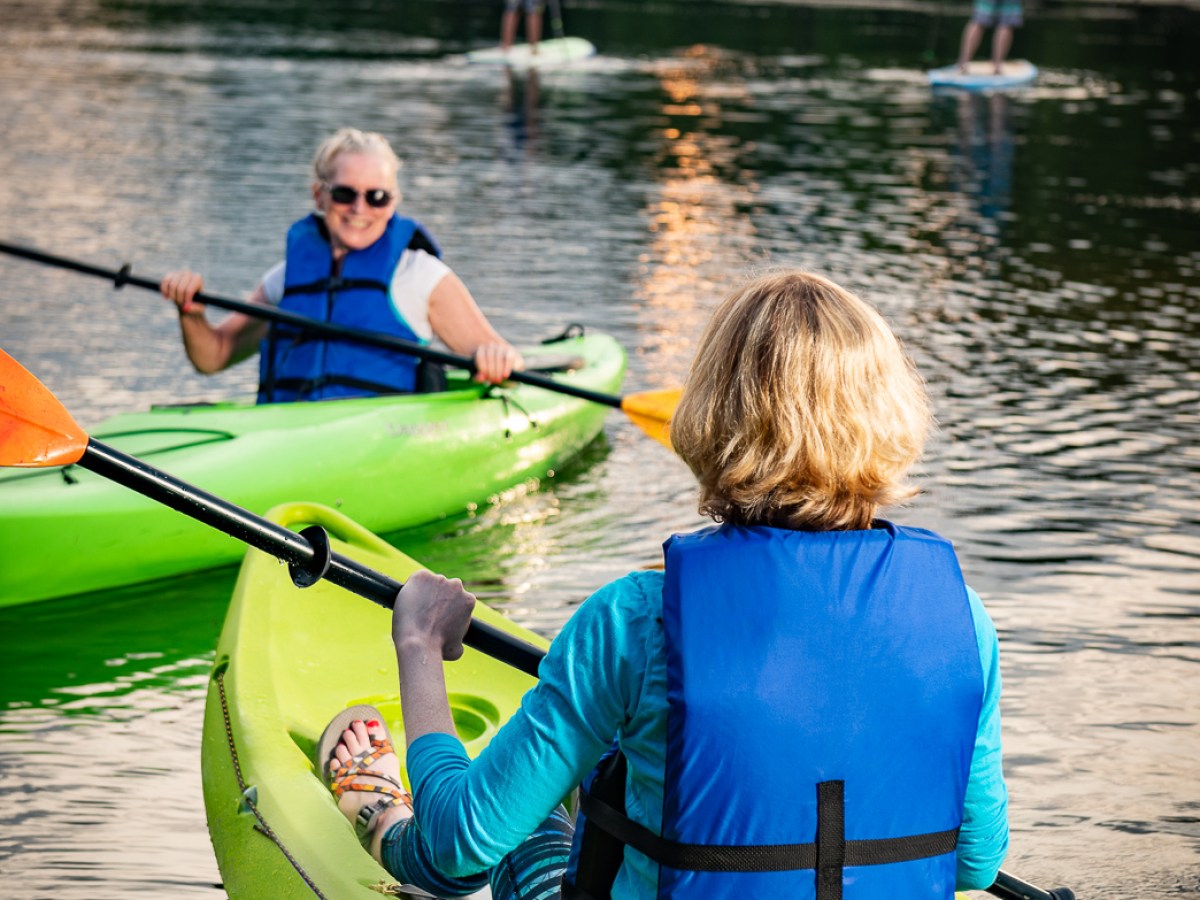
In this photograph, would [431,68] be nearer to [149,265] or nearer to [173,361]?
[149,265]

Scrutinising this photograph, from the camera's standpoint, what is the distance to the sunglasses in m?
4.82

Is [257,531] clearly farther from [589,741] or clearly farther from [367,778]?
[589,741]

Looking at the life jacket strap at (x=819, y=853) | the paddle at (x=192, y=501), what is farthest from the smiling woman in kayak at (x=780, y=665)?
the paddle at (x=192, y=501)

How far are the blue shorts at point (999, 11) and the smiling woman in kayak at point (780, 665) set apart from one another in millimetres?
18690

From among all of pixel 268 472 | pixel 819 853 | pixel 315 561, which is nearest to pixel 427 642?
pixel 315 561

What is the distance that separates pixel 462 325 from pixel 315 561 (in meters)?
2.57

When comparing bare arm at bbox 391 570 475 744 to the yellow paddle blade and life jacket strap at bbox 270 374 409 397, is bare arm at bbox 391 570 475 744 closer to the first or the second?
the yellow paddle blade

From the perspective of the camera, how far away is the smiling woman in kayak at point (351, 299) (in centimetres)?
489

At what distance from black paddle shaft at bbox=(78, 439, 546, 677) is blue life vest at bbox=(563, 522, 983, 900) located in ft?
2.44

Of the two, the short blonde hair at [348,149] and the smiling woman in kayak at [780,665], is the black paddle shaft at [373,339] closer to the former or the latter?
the short blonde hair at [348,149]

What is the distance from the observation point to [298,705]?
3.08 meters

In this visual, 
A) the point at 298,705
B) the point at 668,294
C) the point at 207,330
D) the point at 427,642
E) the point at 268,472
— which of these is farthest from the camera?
the point at 668,294

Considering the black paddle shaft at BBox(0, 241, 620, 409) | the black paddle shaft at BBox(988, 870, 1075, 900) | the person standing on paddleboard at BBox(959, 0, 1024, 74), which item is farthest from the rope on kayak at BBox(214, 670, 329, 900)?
the person standing on paddleboard at BBox(959, 0, 1024, 74)

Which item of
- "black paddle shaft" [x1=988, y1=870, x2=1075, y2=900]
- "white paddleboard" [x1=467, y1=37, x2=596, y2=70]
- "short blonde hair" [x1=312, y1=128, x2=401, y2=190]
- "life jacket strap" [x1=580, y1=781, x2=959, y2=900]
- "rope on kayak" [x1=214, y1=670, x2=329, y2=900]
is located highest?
"white paddleboard" [x1=467, y1=37, x2=596, y2=70]
